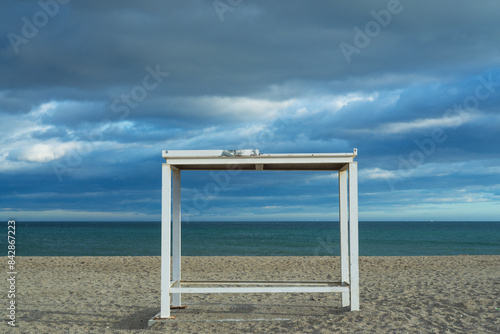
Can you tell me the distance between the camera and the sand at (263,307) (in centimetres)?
687

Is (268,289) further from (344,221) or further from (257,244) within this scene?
(257,244)

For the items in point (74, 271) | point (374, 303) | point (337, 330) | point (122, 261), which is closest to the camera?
point (337, 330)

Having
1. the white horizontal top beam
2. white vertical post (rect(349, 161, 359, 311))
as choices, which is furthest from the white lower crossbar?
the white horizontal top beam

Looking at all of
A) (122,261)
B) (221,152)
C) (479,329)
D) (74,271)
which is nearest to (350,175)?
(221,152)

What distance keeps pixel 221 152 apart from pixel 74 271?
11312mm

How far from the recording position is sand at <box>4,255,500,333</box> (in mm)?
6871

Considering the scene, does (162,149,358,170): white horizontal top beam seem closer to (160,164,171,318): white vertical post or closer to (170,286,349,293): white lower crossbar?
(160,164,171,318): white vertical post

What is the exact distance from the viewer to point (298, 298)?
9594mm

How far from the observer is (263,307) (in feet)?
28.0

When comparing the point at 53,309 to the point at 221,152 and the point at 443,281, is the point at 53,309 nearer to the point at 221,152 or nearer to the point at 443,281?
the point at 221,152

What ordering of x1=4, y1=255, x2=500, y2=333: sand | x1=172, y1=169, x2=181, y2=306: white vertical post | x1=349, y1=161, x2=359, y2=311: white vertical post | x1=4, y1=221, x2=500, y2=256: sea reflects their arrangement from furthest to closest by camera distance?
x1=4, y1=221, x2=500, y2=256: sea → x1=172, y1=169, x2=181, y2=306: white vertical post → x1=349, y1=161, x2=359, y2=311: white vertical post → x1=4, y1=255, x2=500, y2=333: sand

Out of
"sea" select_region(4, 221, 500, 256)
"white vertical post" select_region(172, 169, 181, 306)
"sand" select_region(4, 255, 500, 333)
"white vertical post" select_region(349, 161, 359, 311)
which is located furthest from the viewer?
"sea" select_region(4, 221, 500, 256)

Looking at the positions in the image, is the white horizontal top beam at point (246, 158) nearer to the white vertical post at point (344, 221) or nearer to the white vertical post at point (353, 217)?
the white vertical post at point (353, 217)

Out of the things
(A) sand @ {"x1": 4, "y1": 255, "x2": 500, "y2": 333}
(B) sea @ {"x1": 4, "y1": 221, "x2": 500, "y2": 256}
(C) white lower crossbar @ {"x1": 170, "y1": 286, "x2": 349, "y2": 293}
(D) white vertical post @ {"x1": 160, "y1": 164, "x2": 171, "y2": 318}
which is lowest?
(B) sea @ {"x1": 4, "y1": 221, "x2": 500, "y2": 256}
